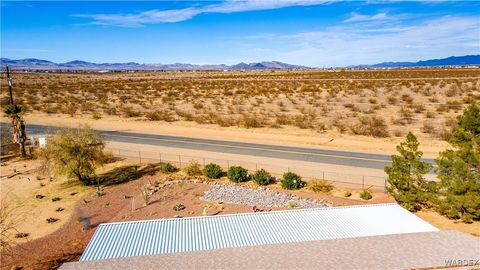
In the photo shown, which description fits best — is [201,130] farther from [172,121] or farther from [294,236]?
[294,236]

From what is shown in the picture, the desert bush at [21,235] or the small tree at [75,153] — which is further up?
the small tree at [75,153]

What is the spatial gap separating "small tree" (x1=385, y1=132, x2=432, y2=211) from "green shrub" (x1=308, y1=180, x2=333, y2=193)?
4261 millimetres

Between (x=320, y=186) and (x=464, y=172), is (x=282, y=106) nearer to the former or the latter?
(x=320, y=186)

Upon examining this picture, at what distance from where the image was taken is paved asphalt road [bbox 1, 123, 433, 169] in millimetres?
32312

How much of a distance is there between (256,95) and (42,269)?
6399cm

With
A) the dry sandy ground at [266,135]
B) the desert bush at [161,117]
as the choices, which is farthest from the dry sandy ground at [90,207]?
the desert bush at [161,117]

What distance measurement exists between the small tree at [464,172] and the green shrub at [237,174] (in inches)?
506

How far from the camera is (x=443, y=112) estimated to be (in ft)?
174

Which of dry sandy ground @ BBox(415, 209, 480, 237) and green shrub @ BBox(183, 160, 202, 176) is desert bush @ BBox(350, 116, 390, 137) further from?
green shrub @ BBox(183, 160, 202, 176)

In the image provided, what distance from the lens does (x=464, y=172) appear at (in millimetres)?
20594

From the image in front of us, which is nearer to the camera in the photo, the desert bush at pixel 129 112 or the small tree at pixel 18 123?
the small tree at pixel 18 123

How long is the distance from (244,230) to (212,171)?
12.5 meters

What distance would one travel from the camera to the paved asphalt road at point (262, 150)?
3231 centimetres

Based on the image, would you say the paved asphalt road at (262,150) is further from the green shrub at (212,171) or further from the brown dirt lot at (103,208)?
the brown dirt lot at (103,208)
